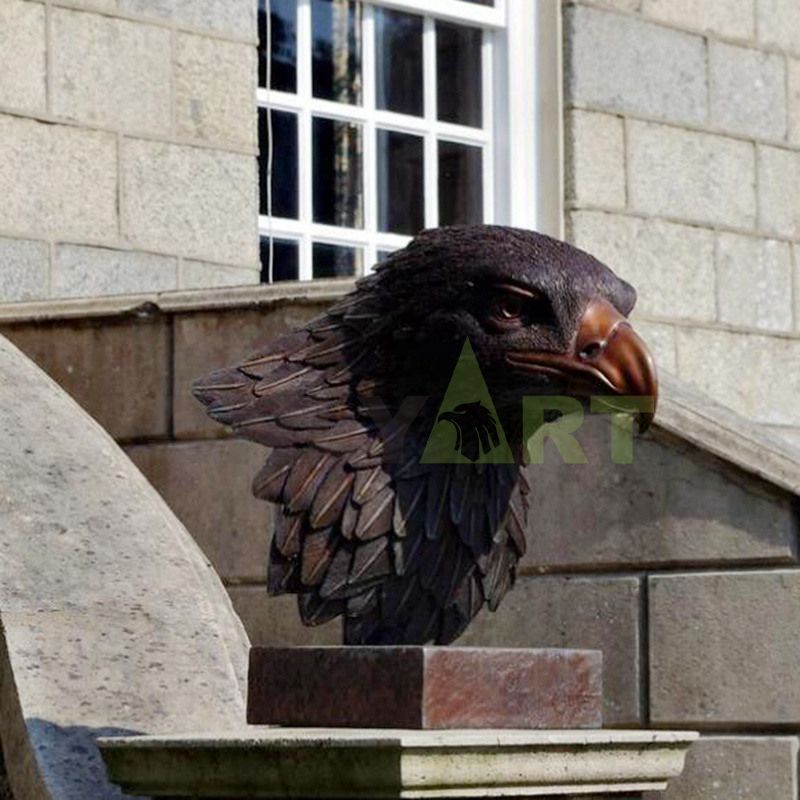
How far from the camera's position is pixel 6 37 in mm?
7898

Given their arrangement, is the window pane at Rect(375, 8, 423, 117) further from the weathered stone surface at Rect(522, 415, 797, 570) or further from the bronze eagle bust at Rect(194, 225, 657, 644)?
the bronze eagle bust at Rect(194, 225, 657, 644)

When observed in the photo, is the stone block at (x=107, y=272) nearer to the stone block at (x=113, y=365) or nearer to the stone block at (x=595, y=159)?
the stone block at (x=113, y=365)

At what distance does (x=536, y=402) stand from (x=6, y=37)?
3.82m

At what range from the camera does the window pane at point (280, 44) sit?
9156 mm

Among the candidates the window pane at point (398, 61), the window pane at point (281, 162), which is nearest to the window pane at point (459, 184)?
the window pane at point (398, 61)

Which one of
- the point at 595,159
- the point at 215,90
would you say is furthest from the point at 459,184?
the point at 215,90

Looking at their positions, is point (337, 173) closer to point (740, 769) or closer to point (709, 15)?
point (709, 15)

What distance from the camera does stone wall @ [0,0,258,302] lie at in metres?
7.89

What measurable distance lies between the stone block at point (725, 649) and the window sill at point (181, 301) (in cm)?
124

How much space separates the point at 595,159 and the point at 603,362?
5463 millimetres

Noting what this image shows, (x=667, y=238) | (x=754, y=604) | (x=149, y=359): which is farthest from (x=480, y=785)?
(x=667, y=238)

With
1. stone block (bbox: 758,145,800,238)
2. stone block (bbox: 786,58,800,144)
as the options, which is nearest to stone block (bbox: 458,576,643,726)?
stone block (bbox: 758,145,800,238)

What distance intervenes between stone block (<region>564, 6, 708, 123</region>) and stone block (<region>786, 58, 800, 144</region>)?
56cm

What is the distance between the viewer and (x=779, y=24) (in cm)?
1073
